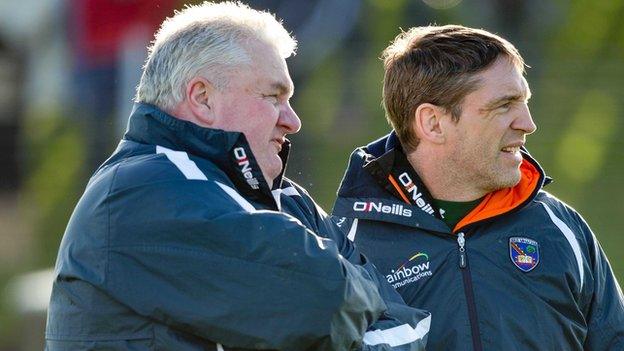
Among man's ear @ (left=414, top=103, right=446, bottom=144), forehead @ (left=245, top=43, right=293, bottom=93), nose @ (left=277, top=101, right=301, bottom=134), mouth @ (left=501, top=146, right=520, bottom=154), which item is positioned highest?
forehead @ (left=245, top=43, right=293, bottom=93)

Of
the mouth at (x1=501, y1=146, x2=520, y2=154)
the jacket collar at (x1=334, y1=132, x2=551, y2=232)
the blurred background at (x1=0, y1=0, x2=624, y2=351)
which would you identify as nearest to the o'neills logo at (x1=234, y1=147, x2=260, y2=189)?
the jacket collar at (x1=334, y1=132, x2=551, y2=232)

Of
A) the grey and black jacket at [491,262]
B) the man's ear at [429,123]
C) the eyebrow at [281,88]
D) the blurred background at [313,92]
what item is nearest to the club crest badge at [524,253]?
the grey and black jacket at [491,262]

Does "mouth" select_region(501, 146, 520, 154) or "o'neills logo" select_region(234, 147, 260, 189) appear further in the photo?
"mouth" select_region(501, 146, 520, 154)

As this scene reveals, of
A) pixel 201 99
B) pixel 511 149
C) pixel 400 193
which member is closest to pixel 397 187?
pixel 400 193

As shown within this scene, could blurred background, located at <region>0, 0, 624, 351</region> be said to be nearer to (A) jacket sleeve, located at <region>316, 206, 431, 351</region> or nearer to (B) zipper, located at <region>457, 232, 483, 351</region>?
(B) zipper, located at <region>457, 232, 483, 351</region>

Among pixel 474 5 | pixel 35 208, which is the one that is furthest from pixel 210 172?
pixel 474 5

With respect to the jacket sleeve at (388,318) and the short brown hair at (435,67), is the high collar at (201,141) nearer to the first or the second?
the jacket sleeve at (388,318)

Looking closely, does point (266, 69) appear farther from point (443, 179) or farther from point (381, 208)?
point (443, 179)

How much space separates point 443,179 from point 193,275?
1.12 m

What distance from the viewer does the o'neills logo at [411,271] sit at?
3.45m

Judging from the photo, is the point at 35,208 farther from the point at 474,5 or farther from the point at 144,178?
the point at 144,178

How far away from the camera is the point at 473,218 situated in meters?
3.49

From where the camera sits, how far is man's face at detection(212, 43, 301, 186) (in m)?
3.02

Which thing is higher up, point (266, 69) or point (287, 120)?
point (266, 69)
